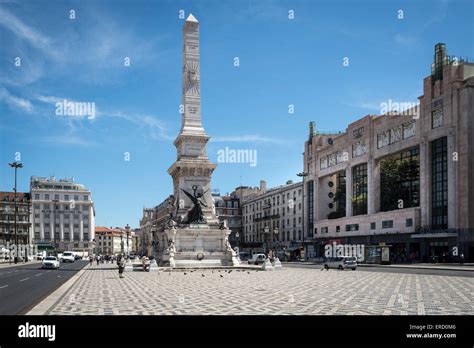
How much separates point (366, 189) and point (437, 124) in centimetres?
2136

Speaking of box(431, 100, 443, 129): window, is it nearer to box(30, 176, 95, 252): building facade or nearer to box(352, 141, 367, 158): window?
box(352, 141, 367, 158): window

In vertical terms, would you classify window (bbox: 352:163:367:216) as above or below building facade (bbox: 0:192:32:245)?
above

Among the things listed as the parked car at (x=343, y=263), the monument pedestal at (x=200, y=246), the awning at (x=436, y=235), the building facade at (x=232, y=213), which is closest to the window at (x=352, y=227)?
the awning at (x=436, y=235)

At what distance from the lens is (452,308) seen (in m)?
16.5

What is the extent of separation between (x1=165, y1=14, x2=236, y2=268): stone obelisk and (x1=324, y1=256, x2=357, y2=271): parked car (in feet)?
31.0

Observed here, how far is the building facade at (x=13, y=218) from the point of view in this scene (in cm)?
13188

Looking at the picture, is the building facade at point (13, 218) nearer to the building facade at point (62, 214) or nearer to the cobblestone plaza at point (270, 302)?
the building facade at point (62, 214)

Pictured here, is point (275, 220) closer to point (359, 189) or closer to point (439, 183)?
point (359, 189)

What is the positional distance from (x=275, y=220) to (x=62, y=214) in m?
69.1

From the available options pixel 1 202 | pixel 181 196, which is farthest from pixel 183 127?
pixel 1 202

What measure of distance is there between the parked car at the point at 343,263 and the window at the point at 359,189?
31.1 m

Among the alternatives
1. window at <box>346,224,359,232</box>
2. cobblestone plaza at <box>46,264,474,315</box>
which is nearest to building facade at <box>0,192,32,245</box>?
window at <box>346,224,359,232</box>

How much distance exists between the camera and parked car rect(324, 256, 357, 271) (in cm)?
4892

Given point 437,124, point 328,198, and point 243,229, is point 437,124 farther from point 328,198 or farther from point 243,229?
point 243,229
